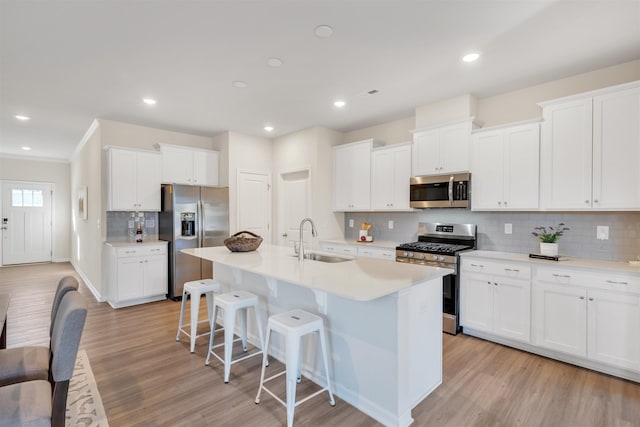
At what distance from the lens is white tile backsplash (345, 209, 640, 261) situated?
291 centimetres

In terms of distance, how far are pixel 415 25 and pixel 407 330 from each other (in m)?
2.16

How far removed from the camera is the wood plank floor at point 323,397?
206 cm

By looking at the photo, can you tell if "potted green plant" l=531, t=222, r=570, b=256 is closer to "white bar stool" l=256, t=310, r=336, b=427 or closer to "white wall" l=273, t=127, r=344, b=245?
"white bar stool" l=256, t=310, r=336, b=427

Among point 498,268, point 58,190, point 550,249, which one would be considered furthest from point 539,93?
point 58,190

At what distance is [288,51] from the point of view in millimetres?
2715

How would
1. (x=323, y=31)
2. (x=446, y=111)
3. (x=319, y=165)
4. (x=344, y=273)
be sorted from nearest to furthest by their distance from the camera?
(x=344, y=273)
(x=323, y=31)
(x=446, y=111)
(x=319, y=165)

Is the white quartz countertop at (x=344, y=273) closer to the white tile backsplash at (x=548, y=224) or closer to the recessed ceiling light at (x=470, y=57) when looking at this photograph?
the white tile backsplash at (x=548, y=224)

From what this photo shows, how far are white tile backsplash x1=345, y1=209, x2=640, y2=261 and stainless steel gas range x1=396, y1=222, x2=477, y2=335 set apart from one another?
11 centimetres

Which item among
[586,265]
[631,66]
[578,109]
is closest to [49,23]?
[578,109]

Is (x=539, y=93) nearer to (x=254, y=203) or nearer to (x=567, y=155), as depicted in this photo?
(x=567, y=155)

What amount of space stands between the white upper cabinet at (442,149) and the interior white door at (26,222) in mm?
8961

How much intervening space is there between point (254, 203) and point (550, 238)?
4268mm

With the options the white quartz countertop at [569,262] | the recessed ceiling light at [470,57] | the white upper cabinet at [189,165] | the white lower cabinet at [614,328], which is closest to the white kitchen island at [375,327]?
the white quartz countertop at [569,262]

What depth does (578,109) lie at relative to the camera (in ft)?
9.50
